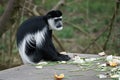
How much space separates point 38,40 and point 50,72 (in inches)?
33.1

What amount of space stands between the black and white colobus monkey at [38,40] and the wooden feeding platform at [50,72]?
1.47ft

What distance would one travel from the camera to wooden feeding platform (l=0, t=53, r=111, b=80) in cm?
346

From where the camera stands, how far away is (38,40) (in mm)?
4449

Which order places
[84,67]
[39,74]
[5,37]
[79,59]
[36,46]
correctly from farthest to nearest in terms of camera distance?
1. [5,37]
2. [36,46]
3. [79,59]
4. [84,67]
5. [39,74]

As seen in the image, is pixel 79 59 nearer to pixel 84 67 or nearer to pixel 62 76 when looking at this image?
pixel 84 67

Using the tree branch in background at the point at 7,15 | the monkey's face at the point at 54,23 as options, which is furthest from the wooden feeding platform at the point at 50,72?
the tree branch in background at the point at 7,15

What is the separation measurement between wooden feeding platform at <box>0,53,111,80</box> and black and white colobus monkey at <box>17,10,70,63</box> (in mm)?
448

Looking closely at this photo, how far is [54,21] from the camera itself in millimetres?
4668

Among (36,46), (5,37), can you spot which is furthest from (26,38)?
(5,37)

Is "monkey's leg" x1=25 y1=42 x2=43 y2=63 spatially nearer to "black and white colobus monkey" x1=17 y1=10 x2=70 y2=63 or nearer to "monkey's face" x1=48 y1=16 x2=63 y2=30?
"black and white colobus monkey" x1=17 y1=10 x2=70 y2=63

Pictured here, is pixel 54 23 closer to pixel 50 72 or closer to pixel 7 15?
pixel 50 72

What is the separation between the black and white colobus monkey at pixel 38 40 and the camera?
14.6ft

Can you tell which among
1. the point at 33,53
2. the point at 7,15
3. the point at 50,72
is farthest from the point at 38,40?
the point at 7,15

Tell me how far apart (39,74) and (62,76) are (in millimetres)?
301
